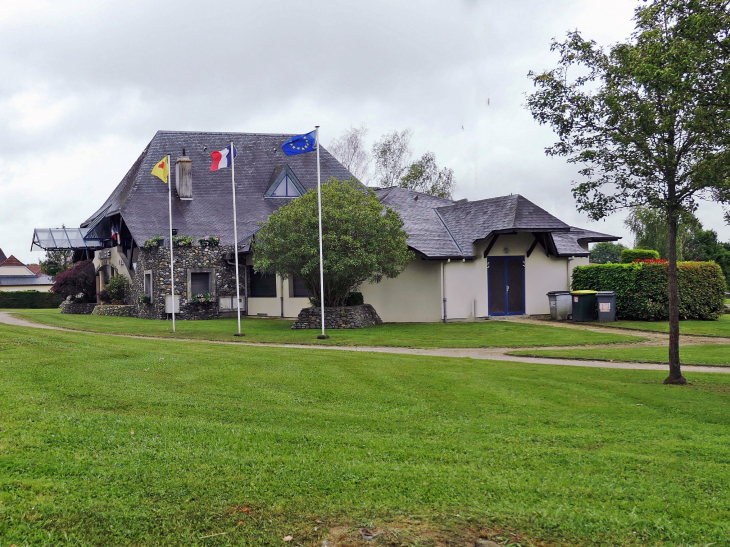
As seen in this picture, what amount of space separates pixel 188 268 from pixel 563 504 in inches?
1021

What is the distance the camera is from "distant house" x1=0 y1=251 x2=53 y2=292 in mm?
75125

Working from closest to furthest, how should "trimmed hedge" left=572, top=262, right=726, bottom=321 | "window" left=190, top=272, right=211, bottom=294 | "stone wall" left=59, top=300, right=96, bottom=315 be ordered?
"trimmed hedge" left=572, top=262, right=726, bottom=321 < "window" left=190, top=272, right=211, bottom=294 < "stone wall" left=59, top=300, right=96, bottom=315

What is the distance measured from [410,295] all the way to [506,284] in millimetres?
4106

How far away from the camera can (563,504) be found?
497 cm

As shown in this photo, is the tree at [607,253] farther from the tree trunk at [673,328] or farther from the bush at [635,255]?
the tree trunk at [673,328]

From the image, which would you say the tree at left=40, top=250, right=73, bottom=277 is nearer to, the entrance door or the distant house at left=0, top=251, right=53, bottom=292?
the distant house at left=0, top=251, right=53, bottom=292

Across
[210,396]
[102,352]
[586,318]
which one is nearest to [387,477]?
[210,396]

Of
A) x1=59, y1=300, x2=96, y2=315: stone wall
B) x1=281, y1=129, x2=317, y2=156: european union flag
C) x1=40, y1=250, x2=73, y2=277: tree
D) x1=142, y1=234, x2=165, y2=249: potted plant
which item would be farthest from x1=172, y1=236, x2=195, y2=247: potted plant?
x1=40, y1=250, x2=73, y2=277: tree

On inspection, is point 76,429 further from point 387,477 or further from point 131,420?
point 387,477

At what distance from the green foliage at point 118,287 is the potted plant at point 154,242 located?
476 cm

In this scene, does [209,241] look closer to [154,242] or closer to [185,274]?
[185,274]

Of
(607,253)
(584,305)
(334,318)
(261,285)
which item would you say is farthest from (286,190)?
(607,253)

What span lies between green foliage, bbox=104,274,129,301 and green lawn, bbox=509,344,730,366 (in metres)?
22.9

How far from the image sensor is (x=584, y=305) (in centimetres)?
2461
